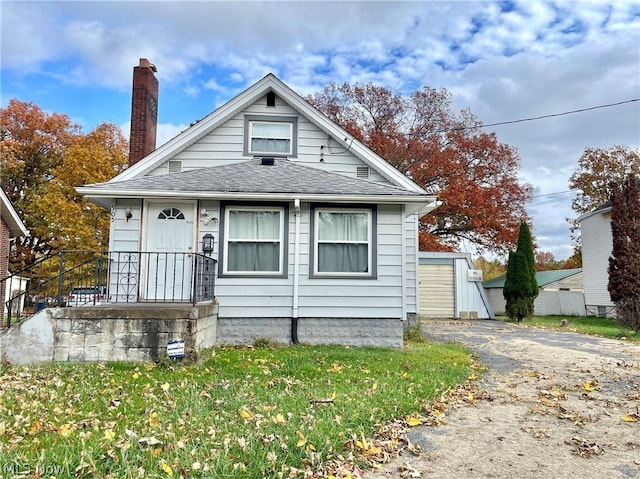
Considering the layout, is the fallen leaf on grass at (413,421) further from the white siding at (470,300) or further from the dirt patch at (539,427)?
the white siding at (470,300)

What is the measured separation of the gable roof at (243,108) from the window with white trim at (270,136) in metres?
0.39

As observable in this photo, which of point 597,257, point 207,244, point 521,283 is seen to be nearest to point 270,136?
point 207,244

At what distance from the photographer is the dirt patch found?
3463mm

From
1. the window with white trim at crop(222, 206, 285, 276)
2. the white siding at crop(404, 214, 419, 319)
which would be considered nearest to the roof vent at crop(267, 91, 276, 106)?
the window with white trim at crop(222, 206, 285, 276)

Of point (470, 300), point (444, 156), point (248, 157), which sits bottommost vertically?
point (470, 300)

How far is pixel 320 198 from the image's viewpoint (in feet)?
28.7

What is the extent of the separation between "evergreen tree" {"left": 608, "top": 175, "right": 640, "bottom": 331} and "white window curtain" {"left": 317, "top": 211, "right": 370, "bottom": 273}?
370 inches

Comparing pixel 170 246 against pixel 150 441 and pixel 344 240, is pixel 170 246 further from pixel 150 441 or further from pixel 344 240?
pixel 150 441

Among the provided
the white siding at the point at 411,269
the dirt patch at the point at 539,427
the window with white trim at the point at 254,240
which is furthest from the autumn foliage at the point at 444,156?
the dirt patch at the point at 539,427

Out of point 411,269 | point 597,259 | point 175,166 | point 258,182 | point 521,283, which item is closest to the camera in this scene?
point 258,182

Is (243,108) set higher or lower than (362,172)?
higher

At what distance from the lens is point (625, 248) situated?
14.1 m

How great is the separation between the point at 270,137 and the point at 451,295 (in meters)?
11.4

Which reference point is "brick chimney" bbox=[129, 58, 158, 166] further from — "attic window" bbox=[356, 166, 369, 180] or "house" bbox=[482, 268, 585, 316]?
"house" bbox=[482, 268, 585, 316]
